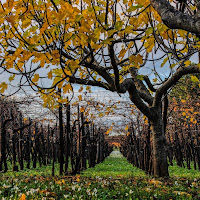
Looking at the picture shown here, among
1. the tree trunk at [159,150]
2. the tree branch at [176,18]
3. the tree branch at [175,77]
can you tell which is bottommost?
the tree trunk at [159,150]

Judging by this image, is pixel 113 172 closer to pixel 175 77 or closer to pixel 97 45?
pixel 175 77

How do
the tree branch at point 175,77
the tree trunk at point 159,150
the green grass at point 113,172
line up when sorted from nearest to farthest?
the tree branch at point 175,77, the tree trunk at point 159,150, the green grass at point 113,172

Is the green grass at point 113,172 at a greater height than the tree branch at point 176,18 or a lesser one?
lesser

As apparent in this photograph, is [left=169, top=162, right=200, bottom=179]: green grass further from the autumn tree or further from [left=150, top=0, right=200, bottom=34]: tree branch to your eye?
[left=150, top=0, right=200, bottom=34]: tree branch

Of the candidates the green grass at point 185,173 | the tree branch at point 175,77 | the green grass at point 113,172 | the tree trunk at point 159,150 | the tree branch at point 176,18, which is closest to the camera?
the tree branch at point 176,18

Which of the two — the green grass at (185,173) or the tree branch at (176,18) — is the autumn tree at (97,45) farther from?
the green grass at (185,173)

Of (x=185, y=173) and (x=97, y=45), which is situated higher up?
(x=97, y=45)

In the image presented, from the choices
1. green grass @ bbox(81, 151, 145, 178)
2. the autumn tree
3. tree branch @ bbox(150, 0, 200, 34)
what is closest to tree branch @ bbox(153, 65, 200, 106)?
the autumn tree

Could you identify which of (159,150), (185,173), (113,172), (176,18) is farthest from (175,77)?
(185,173)

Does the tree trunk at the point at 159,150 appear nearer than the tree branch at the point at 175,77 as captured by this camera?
No

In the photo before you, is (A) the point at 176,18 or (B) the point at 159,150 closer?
(A) the point at 176,18

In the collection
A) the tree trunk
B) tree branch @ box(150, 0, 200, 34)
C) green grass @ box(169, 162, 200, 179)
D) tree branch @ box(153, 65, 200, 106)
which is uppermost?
tree branch @ box(153, 65, 200, 106)

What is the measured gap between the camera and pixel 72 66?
8.20ft

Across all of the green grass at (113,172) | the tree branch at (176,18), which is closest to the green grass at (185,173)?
the green grass at (113,172)
